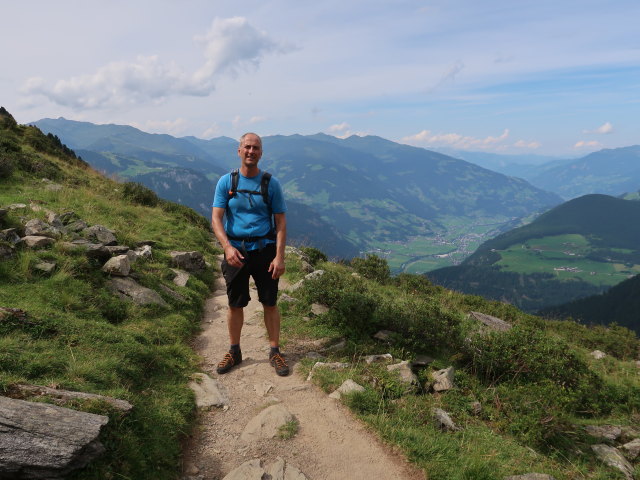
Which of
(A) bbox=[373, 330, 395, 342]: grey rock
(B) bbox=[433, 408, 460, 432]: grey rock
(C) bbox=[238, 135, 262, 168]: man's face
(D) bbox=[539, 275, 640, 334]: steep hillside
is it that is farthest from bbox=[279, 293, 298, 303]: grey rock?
(D) bbox=[539, 275, 640, 334]: steep hillside

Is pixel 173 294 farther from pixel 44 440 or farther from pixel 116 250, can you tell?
pixel 44 440

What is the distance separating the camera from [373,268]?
18.8 m

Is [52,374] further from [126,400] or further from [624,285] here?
[624,285]

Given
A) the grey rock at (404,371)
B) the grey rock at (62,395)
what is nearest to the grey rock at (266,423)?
the grey rock at (62,395)

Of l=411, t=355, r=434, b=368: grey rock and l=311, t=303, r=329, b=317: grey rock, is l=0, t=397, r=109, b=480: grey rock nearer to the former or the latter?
l=411, t=355, r=434, b=368: grey rock

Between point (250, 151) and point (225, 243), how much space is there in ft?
5.22

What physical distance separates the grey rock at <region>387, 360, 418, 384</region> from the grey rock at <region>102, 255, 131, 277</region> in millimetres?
6913

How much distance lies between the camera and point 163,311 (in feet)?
29.0

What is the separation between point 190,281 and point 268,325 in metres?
5.53

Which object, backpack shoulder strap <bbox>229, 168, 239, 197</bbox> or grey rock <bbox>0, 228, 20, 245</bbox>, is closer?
backpack shoulder strap <bbox>229, 168, 239, 197</bbox>

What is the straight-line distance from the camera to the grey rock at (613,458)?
5.96 metres

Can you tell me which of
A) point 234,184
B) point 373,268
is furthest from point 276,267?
point 373,268

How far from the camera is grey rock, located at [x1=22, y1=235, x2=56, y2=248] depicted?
27.8 ft

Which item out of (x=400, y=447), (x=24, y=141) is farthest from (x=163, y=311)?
(x=24, y=141)
